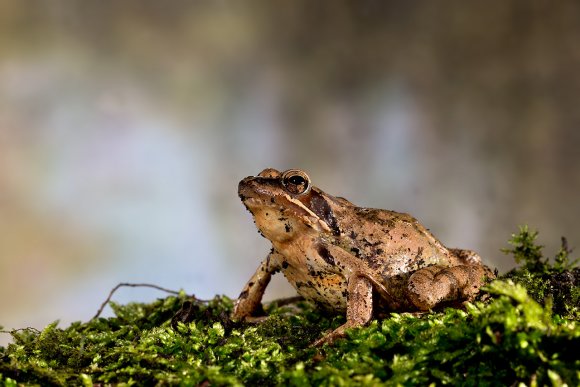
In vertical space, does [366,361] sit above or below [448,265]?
below

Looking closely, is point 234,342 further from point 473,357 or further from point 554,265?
point 554,265

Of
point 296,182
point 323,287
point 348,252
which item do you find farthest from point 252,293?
point 296,182

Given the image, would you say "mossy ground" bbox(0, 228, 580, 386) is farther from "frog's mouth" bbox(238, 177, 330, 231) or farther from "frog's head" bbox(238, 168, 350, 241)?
"frog's mouth" bbox(238, 177, 330, 231)

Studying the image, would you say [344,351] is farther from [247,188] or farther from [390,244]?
[247,188]

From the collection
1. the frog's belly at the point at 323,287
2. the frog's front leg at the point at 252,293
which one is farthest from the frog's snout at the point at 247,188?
the frog's front leg at the point at 252,293

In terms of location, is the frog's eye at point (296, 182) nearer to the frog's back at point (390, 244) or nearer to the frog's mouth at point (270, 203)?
the frog's mouth at point (270, 203)

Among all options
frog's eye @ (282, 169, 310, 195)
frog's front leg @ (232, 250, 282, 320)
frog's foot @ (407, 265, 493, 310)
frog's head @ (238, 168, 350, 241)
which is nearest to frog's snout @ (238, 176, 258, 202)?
frog's head @ (238, 168, 350, 241)

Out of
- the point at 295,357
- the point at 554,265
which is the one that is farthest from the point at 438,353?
the point at 554,265
